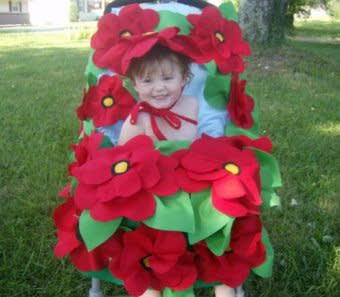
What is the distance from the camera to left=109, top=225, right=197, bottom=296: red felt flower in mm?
1594

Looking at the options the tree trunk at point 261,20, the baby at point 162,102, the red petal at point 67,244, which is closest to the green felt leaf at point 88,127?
the baby at point 162,102

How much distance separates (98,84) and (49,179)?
47.1 inches

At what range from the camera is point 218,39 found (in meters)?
1.95

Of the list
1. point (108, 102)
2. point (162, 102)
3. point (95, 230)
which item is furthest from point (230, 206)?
point (108, 102)

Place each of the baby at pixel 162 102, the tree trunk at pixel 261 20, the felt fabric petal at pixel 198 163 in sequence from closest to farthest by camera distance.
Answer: the felt fabric petal at pixel 198 163
the baby at pixel 162 102
the tree trunk at pixel 261 20

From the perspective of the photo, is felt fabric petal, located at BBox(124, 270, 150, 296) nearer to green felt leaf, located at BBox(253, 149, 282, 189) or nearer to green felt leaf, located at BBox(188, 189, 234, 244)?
green felt leaf, located at BBox(188, 189, 234, 244)

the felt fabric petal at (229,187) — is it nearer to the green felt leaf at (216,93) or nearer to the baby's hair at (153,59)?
the baby's hair at (153,59)

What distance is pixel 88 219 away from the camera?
1.60m

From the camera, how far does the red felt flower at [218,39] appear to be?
6.32ft

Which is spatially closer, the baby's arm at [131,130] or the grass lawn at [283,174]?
the baby's arm at [131,130]

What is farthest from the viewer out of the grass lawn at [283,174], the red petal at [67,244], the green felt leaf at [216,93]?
the grass lawn at [283,174]

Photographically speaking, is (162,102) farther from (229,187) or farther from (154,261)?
(154,261)

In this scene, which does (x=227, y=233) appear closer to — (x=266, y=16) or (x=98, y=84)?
(x=98, y=84)

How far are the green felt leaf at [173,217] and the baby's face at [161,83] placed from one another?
1.50 feet
